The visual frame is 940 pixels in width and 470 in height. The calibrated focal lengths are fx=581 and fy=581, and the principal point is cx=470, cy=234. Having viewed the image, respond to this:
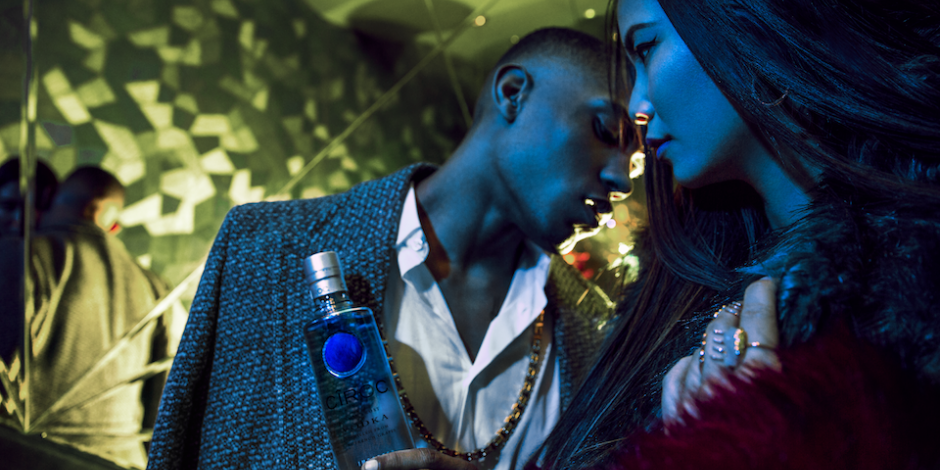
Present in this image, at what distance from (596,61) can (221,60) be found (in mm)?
843

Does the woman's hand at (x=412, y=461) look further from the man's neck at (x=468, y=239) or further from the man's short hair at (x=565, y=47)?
the man's short hair at (x=565, y=47)

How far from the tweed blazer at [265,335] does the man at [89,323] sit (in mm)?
448

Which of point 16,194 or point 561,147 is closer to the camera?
point 561,147

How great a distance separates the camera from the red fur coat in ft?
1.18

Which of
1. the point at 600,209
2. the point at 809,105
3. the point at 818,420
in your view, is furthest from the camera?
the point at 600,209

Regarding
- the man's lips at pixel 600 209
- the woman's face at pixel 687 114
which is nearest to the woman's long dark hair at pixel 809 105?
the woman's face at pixel 687 114

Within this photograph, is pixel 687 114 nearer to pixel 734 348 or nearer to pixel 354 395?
pixel 734 348

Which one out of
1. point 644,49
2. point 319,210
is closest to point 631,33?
point 644,49

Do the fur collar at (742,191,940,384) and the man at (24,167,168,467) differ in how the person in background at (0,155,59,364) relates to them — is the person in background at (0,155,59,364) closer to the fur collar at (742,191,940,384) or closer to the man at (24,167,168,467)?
the man at (24,167,168,467)

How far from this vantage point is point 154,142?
125 cm

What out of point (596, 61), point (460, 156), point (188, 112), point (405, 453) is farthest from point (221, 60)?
point (405, 453)

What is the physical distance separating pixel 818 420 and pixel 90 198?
1.29 metres

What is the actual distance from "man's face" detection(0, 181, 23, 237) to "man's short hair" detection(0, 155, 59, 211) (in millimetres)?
13

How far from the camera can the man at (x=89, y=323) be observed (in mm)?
1150
